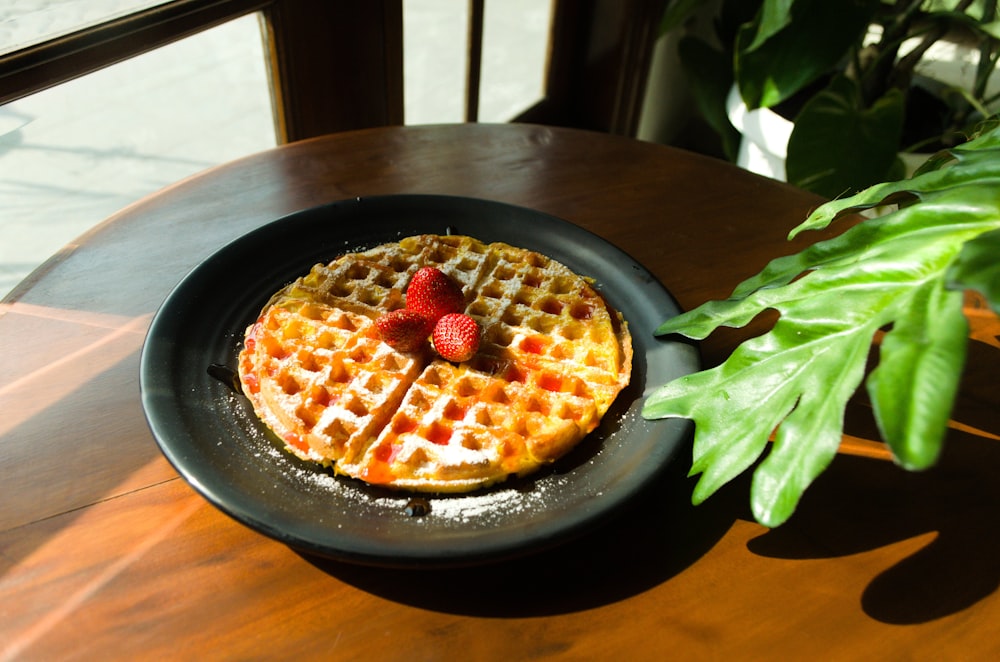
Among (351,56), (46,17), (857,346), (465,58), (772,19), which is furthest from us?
(465,58)

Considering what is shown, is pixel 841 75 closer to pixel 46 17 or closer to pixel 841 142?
pixel 841 142

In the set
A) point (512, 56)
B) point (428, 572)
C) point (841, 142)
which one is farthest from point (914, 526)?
point (512, 56)

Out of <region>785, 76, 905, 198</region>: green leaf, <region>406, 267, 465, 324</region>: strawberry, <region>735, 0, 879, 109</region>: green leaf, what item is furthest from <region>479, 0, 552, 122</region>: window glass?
<region>406, 267, 465, 324</region>: strawberry

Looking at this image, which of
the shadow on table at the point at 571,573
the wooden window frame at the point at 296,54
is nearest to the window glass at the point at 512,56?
the wooden window frame at the point at 296,54

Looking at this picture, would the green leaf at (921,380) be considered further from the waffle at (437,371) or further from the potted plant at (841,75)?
the potted plant at (841,75)

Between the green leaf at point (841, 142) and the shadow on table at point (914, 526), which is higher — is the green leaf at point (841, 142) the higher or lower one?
the higher one

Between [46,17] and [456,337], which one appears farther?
[46,17]

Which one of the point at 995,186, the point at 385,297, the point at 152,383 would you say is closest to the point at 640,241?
the point at 385,297

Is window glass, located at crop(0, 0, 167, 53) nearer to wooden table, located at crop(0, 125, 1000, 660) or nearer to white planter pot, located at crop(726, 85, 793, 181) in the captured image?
wooden table, located at crop(0, 125, 1000, 660)
